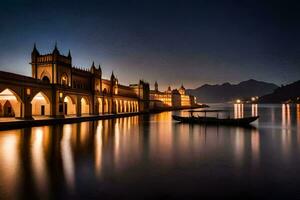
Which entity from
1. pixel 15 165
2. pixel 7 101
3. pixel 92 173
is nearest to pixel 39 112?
pixel 7 101

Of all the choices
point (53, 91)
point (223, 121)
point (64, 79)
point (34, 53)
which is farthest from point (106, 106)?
point (223, 121)

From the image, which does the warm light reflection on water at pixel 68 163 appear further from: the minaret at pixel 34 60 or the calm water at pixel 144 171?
the minaret at pixel 34 60

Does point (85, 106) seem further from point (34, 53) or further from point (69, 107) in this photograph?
point (34, 53)

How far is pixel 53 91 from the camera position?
30453 mm

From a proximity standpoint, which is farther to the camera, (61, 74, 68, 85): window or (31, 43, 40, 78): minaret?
(61, 74, 68, 85): window

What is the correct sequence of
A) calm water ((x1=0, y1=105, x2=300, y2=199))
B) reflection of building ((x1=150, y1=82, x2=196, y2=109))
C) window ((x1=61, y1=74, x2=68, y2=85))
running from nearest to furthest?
calm water ((x1=0, y1=105, x2=300, y2=199)) → window ((x1=61, y1=74, x2=68, y2=85)) → reflection of building ((x1=150, y1=82, x2=196, y2=109))

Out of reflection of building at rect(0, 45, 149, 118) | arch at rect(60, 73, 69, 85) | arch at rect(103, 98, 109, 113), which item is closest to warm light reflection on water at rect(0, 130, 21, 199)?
reflection of building at rect(0, 45, 149, 118)

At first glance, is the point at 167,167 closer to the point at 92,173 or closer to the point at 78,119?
the point at 92,173

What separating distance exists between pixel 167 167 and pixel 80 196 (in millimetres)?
4176

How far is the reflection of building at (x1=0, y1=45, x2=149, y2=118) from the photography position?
26.0m

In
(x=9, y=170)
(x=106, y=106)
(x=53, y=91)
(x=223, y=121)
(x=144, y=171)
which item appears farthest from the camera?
(x=106, y=106)

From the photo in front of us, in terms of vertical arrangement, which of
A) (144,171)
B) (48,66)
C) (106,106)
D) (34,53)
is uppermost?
(34,53)

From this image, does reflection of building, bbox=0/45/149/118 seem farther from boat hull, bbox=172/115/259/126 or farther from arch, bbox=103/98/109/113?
boat hull, bbox=172/115/259/126

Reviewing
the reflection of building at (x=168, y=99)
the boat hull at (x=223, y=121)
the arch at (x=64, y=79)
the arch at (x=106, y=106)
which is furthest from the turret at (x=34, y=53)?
the reflection of building at (x=168, y=99)
